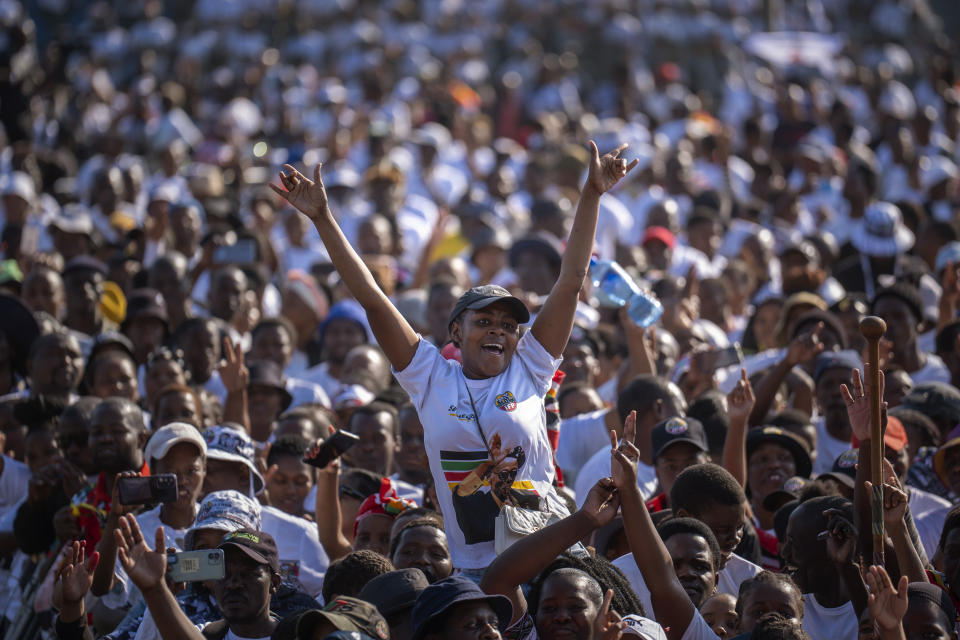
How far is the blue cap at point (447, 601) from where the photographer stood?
4707 mm

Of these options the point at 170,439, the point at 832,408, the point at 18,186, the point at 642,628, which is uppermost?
the point at 642,628

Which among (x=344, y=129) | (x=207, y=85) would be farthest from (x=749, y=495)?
(x=207, y=85)

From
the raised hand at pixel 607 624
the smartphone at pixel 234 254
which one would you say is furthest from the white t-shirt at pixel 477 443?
the smartphone at pixel 234 254

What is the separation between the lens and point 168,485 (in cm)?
568

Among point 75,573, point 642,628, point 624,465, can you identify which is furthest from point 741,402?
point 75,573

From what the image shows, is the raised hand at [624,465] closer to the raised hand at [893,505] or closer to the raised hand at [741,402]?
the raised hand at [893,505]

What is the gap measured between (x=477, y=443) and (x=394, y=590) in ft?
1.98

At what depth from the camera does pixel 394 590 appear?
516cm

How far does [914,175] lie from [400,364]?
1101 cm

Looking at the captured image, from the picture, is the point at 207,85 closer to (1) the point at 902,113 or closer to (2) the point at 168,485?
(1) the point at 902,113

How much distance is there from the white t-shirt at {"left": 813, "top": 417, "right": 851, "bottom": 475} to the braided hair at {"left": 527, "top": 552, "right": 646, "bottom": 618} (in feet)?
8.89

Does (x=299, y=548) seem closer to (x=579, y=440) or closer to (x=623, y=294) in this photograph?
(x=579, y=440)

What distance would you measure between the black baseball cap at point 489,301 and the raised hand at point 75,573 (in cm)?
168

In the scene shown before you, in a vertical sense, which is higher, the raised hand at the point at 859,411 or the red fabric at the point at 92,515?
the raised hand at the point at 859,411
